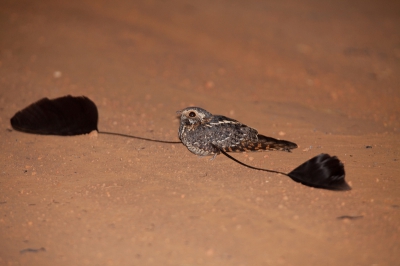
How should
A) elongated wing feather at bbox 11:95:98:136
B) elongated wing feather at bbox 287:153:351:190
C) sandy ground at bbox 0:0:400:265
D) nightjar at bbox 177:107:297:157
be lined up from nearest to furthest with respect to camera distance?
1. sandy ground at bbox 0:0:400:265
2. elongated wing feather at bbox 287:153:351:190
3. nightjar at bbox 177:107:297:157
4. elongated wing feather at bbox 11:95:98:136

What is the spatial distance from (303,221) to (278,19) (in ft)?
25.7

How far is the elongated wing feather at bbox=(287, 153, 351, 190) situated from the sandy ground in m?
0.11

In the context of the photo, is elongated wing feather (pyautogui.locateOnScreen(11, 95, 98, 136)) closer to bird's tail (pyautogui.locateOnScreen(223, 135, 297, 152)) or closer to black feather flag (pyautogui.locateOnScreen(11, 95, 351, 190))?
black feather flag (pyautogui.locateOnScreen(11, 95, 351, 190))

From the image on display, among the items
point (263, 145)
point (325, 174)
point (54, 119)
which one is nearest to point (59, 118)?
point (54, 119)

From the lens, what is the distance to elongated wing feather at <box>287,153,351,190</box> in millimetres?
3814

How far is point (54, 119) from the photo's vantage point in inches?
200

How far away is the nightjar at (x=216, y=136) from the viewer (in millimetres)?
4293

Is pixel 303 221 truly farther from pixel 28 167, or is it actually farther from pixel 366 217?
pixel 28 167

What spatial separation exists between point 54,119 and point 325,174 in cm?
317

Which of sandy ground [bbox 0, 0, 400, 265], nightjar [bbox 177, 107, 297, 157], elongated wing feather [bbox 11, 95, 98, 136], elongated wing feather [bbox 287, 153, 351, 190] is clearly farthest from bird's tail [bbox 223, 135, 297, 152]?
elongated wing feather [bbox 11, 95, 98, 136]

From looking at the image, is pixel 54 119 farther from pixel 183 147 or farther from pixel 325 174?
pixel 325 174

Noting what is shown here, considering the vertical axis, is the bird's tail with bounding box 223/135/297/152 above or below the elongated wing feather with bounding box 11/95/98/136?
above

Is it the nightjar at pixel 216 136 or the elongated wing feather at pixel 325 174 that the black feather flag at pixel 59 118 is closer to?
the nightjar at pixel 216 136

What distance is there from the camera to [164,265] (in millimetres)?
3064
